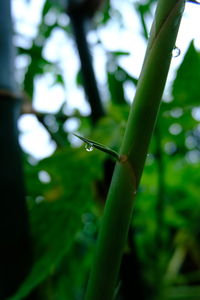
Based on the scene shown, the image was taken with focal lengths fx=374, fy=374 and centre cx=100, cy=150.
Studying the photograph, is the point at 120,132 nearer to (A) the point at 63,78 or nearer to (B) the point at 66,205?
(B) the point at 66,205

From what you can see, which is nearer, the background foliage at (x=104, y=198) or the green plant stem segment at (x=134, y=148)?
the green plant stem segment at (x=134, y=148)

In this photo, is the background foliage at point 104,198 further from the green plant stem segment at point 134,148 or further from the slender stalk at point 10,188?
the green plant stem segment at point 134,148

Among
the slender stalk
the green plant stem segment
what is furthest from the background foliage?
the green plant stem segment

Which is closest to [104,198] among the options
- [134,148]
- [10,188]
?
[10,188]

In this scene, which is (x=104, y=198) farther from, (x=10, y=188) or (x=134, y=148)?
(x=134, y=148)

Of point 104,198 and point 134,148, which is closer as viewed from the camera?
point 134,148

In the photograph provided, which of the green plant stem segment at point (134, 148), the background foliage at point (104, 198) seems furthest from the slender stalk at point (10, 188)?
the green plant stem segment at point (134, 148)
